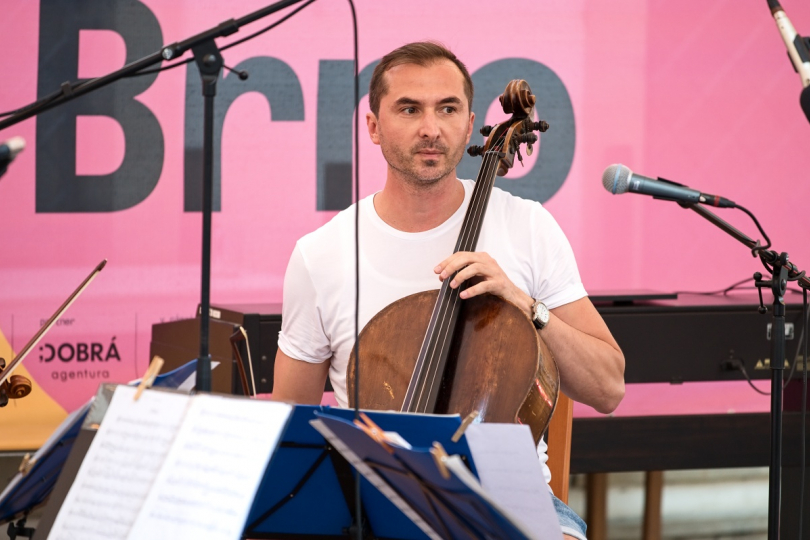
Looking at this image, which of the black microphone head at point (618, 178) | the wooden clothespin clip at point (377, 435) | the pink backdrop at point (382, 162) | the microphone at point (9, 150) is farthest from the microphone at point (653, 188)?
the pink backdrop at point (382, 162)

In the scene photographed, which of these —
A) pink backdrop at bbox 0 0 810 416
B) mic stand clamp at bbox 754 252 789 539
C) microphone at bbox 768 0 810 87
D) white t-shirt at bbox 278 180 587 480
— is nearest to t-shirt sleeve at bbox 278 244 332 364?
white t-shirt at bbox 278 180 587 480

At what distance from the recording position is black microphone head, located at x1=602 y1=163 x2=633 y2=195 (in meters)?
1.65

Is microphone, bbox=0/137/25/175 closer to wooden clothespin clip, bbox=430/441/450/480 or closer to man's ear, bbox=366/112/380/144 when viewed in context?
wooden clothespin clip, bbox=430/441/450/480

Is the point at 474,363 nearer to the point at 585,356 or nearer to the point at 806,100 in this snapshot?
the point at 585,356

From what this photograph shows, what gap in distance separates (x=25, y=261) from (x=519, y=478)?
262 cm

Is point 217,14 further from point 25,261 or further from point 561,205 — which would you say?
point 561,205

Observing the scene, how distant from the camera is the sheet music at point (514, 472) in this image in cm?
118

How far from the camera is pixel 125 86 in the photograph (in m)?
3.34

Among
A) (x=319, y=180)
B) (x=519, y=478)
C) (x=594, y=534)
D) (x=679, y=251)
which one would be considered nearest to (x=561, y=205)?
(x=679, y=251)

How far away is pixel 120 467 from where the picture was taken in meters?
1.17

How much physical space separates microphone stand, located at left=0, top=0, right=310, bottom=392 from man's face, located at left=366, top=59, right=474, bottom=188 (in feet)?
2.41

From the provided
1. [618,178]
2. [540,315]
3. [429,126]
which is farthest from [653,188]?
[429,126]

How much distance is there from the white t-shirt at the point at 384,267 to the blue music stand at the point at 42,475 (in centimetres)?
81

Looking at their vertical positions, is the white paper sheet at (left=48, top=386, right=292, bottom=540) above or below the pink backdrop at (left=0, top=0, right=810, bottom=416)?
below
